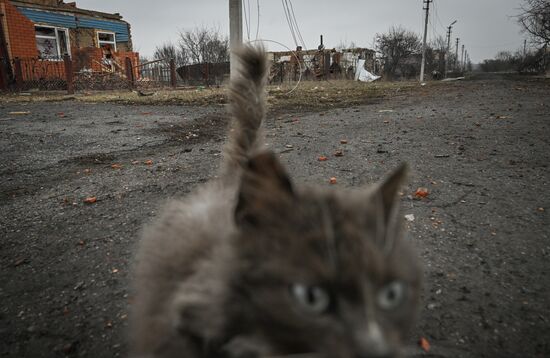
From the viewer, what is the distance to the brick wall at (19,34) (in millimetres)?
21297

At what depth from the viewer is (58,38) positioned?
81.4 ft

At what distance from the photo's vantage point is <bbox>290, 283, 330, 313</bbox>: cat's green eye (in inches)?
36.6

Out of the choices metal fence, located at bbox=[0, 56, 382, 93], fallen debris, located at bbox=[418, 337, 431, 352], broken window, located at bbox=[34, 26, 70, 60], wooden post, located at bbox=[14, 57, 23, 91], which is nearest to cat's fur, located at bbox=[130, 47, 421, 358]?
fallen debris, located at bbox=[418, 337, 431, 352]

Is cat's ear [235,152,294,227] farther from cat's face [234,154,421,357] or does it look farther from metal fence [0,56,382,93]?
metal fence [0,56,382,93]

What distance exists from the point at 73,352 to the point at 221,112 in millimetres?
8521

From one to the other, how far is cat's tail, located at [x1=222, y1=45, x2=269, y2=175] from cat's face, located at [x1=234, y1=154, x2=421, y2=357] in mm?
1163

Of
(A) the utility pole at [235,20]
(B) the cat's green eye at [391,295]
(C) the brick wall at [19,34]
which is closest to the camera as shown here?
(B) the cat's green eye at [391,295]

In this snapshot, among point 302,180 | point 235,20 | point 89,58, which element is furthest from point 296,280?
point 89,58

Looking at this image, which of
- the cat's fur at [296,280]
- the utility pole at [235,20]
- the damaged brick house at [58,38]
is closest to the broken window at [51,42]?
the damaged brick house at [58,38]

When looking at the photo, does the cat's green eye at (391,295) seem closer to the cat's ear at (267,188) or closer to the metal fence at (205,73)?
the cat's ear at (267,188)

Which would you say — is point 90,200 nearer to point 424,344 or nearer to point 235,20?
point 424,344

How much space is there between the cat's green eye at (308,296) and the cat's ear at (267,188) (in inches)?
8.2

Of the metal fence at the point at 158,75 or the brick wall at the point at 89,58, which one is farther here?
the brick wall at the point at 89,58

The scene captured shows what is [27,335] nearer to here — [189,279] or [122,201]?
[189,279]
